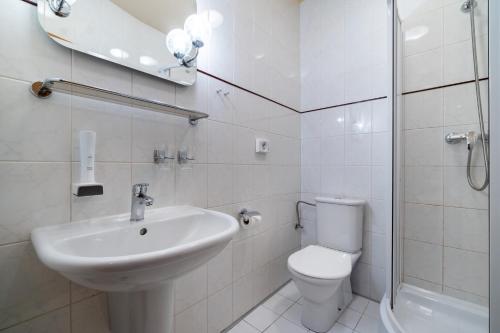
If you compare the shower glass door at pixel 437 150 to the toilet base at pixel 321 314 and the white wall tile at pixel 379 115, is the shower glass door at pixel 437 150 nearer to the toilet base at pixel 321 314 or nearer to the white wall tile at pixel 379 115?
the white wall tile at pixel 379 115

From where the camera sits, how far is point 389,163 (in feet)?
3.74

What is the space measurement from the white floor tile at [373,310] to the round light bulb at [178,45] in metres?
2.03

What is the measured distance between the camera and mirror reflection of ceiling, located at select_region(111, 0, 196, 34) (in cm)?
92

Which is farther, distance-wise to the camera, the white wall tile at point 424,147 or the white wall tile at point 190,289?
the white wall tile at point 424,147

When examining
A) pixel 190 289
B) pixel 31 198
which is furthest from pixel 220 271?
pixel 31 198

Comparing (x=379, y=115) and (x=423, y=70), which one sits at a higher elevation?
(x=423, y=70)

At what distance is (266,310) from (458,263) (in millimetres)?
1249

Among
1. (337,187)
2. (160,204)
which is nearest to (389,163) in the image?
(337,187)

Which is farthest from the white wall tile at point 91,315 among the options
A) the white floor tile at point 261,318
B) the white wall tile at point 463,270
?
the white wall tile at point 463,270

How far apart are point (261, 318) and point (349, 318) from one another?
1.99ft

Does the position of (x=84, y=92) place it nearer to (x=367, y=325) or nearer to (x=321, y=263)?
(x=321, y=263)

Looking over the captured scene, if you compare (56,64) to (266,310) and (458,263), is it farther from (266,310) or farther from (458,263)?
(458,263)

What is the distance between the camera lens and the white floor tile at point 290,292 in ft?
5.45

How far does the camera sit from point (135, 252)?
0.77 metres
